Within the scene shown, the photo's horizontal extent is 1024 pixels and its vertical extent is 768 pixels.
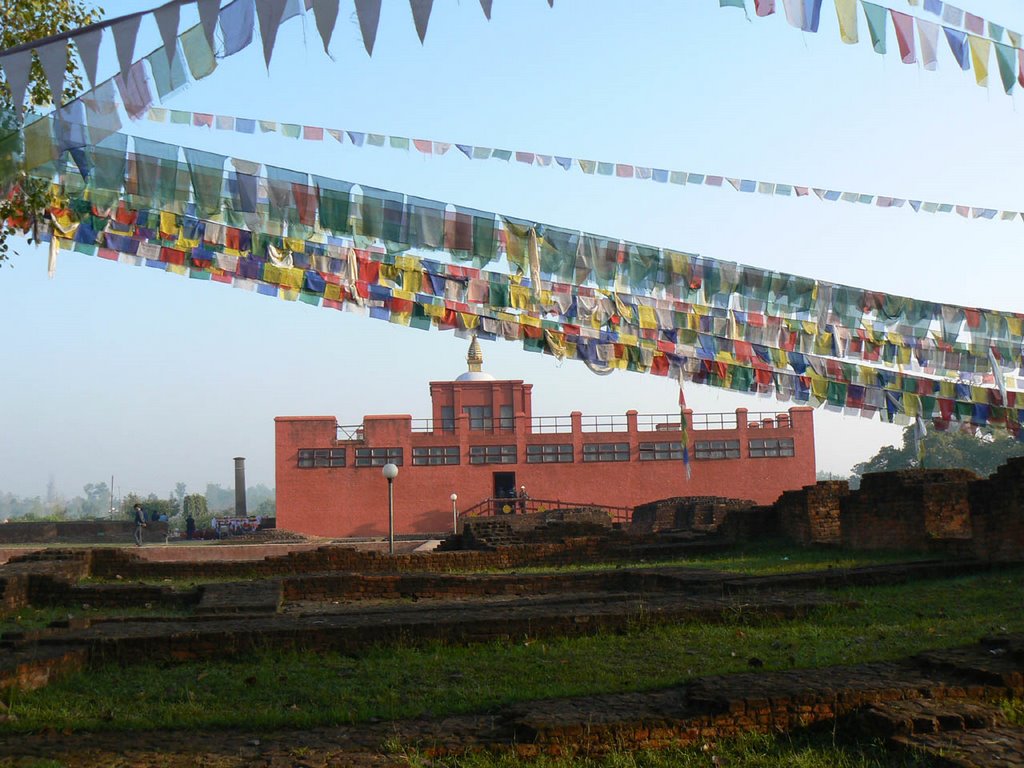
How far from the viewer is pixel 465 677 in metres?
6.38

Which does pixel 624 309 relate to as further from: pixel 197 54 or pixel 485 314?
pixel 197 54

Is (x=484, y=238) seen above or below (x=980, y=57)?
below

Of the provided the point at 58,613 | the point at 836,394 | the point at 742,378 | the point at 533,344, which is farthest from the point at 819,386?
the point at 58,613

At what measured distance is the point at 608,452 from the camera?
3647 cm

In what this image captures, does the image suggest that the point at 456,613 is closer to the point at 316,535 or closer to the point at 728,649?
the point at 728,649

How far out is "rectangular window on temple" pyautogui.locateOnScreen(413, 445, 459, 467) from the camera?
36125mm

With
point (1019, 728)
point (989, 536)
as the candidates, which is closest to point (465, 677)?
point (1019, 728)

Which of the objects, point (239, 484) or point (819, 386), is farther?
point (239, 484)

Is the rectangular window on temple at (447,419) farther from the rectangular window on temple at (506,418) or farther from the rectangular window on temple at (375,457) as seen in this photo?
the rectangular window on temple at (375,457)

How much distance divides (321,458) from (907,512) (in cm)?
2464

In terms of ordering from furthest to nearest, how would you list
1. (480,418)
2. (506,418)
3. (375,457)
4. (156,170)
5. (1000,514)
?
1. (480,418)
2. (506,418)
3. (375,457)
4. (1000,514)
5. (156,170)

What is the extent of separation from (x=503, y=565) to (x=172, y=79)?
41.3ft

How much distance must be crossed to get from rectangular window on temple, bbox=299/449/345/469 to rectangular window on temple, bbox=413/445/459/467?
2.65m

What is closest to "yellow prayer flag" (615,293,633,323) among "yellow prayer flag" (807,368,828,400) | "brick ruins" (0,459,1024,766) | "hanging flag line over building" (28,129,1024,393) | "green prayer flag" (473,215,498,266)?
"hanging flag line over building" (28,129,1024,393)
